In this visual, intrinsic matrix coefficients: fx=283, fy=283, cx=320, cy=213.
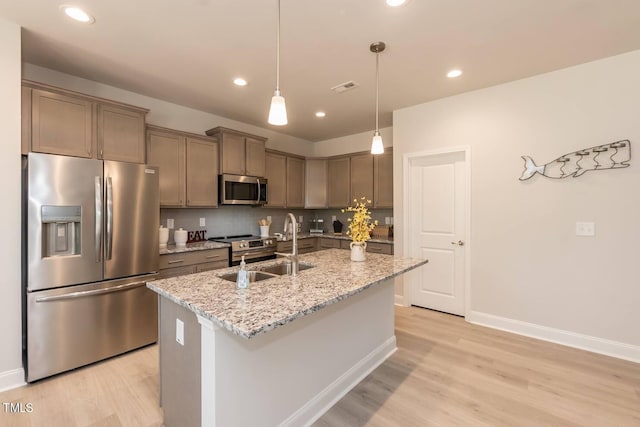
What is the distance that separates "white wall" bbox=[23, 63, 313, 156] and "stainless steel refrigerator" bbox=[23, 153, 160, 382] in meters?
1.12

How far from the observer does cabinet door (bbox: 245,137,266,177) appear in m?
4.19

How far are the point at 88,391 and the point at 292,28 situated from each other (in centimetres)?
318

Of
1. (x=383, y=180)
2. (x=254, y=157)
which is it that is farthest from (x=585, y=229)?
(x=254, y=157)

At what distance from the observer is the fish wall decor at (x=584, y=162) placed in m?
2.59

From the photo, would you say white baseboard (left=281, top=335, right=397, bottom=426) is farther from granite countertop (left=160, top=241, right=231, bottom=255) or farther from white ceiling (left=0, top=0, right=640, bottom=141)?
white ceiling (left=0, top=0, right=640, bottom=141)

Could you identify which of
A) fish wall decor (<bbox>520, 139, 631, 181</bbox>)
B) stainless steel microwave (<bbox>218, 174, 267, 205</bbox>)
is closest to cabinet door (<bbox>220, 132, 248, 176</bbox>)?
stainless steel microwave (<bbox>218, 174, 267, 205</bbox>)

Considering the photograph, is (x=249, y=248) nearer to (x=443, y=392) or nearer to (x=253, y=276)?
(x=253, y=276)

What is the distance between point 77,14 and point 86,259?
188 centimetres

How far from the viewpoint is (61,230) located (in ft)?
7.73

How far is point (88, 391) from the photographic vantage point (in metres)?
2.16

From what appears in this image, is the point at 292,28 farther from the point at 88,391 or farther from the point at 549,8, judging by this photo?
the point at 88,391

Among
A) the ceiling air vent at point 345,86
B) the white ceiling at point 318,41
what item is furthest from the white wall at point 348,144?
the ceiling air vent at point 345,86

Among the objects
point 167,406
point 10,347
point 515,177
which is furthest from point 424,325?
point 10,347

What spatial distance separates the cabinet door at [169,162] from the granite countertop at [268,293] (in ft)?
6.07
